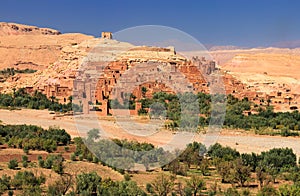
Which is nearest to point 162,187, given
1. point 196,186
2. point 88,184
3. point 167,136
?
point 196,186

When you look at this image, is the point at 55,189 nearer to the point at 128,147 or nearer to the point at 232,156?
the point at 128,147

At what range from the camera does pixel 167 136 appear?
23094mm

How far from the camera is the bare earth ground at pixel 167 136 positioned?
71.4ft

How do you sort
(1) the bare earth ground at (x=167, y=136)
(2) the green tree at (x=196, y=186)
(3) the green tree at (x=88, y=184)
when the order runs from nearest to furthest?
(3) the green tree at (x=88, y=184) → (2) the green tree at (x=196, y=186) → (1) the bare earth ground at (x=167, y=136)

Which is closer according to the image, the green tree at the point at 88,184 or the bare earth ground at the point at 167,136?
the green tree at the point at 88,184

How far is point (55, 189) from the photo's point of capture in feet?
37.6

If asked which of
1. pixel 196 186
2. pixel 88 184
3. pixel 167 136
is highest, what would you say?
pixel 167 136

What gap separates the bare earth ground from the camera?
2175cm

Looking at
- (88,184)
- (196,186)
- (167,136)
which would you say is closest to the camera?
(88,184)

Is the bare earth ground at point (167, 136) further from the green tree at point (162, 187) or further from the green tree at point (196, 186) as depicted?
the green tree at point (162, 187)

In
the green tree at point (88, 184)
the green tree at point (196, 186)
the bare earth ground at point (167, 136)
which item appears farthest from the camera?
the bare earth ground at point (167, 136)

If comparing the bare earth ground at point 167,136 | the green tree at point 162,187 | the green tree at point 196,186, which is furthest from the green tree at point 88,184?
the bare earth ground at point 167,136

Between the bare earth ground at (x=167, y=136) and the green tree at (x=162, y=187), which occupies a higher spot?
the bare earth ground at (x=167, y=136)

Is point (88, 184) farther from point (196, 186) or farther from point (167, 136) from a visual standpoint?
point (167, 136)
